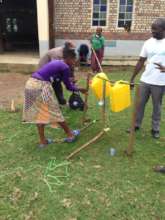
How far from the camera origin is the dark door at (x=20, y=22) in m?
16.1

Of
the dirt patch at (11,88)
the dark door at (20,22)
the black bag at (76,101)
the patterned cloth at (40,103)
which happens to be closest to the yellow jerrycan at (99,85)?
the patterned cloth at (40,103)

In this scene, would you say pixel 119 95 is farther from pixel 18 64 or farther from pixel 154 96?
pixel 18 64

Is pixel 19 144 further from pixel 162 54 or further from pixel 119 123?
pixel 162 54

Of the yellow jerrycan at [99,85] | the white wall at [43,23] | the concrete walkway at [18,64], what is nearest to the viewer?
the yellow jerrycan at [99,85]

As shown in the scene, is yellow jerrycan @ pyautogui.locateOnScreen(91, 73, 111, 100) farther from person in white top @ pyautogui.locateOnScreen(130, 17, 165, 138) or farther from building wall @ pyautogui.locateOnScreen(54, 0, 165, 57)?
building wall @ pyautogui.locateOnScreen(54, 0, 165, 57)

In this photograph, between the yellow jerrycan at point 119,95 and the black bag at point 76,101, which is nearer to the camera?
the yellow jerrycan at point 119,95

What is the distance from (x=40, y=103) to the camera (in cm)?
400

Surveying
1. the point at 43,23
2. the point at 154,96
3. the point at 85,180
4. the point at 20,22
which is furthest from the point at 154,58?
the point at 20,22

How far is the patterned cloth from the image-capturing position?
3.95 metres

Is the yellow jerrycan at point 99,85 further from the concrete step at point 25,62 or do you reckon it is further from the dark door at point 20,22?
the dark door at point 20,22

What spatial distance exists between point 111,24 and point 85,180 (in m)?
9.94

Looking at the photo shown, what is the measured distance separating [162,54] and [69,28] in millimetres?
8895

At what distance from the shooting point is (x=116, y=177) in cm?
371

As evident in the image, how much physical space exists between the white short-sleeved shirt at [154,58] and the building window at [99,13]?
338 inches
